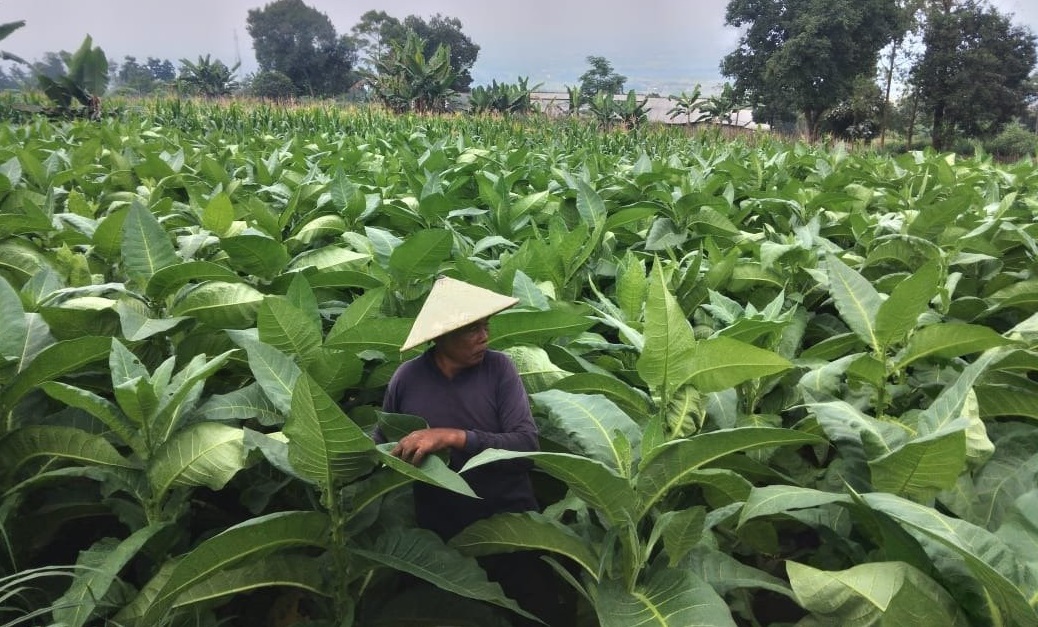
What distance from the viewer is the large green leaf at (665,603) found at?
1146mm

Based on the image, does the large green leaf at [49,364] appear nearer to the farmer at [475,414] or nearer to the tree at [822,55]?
the farmer at [475,414]

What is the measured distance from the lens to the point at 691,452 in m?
1.26

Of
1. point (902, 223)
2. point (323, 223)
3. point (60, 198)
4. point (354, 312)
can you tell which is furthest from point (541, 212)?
point (60, 198)

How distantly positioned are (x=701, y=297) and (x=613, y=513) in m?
1.20

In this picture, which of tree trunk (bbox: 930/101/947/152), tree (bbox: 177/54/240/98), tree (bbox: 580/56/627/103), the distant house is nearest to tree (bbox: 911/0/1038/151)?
tree trunk (bbox: 930/101/947/152)

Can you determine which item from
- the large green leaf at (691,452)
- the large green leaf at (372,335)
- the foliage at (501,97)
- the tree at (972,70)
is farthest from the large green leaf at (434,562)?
the tree at (972,70)

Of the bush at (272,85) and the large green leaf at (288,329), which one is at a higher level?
the bush at (272,85)

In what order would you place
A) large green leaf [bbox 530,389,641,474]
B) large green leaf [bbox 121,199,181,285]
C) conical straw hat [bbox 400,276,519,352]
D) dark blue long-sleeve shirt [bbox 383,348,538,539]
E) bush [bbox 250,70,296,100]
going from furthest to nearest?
bush [bbox 250,70,296,100] → large green leaf [bbox 121,199,181,285] → dark blue long-sleeve shirt [bbox 383,348,538,539] → conical straw hat [bbox 400,276,519,352] → large green leaf [bbox 530,389,641,474]

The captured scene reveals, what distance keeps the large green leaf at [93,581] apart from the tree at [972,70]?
56629 millimetres

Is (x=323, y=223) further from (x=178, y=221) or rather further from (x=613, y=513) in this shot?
(x=613, y=513)

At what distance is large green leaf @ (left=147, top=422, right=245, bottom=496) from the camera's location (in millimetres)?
1404

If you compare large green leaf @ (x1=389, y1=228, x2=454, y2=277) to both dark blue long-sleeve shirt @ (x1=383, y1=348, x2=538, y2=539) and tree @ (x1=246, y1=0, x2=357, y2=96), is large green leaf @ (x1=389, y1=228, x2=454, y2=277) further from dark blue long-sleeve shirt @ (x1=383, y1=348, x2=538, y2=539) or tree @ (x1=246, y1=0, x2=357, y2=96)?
tree @ (x1=246, y1=0, x2=357, y2=96)

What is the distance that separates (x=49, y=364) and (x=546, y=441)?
3.57 ft

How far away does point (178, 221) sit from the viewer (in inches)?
119
